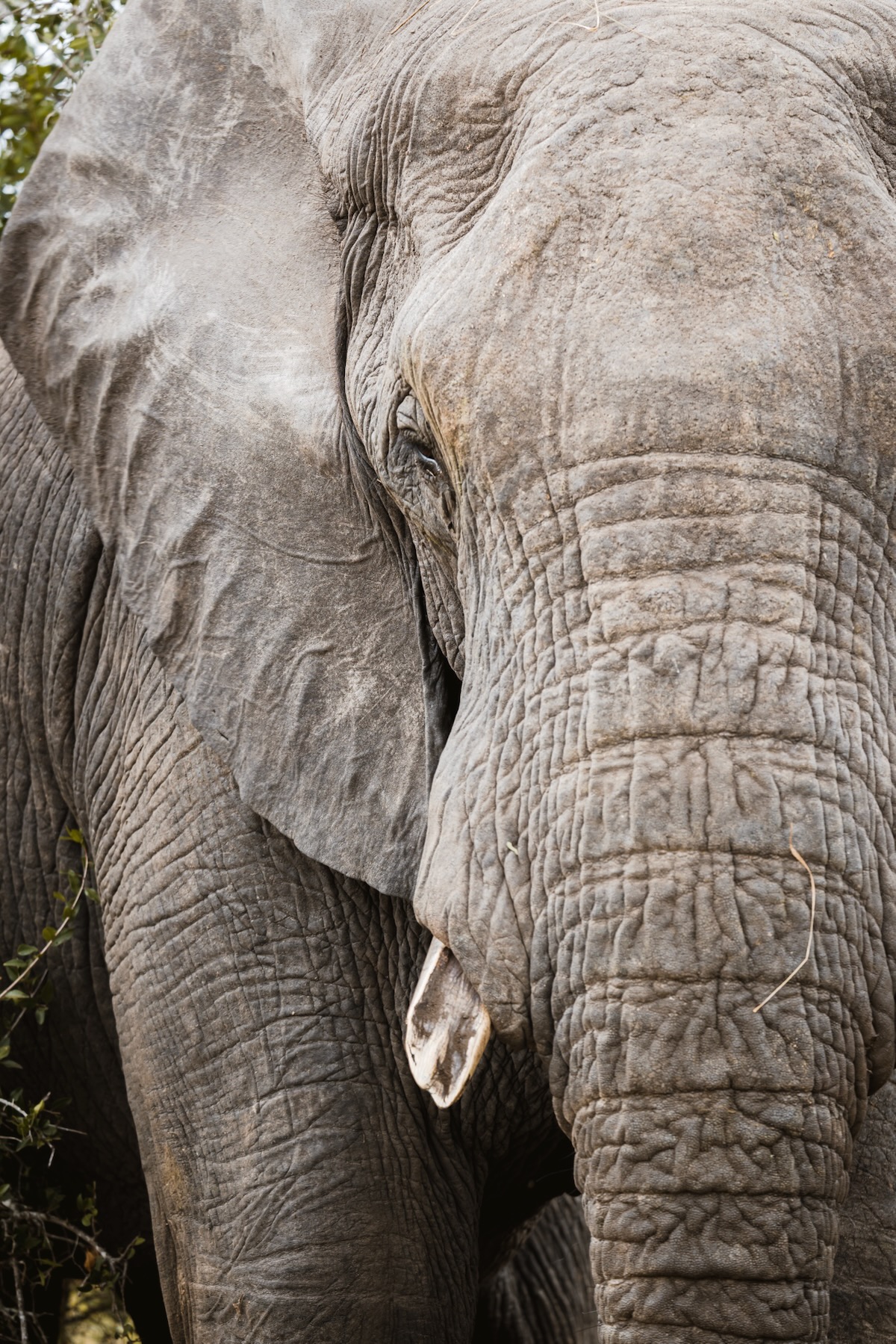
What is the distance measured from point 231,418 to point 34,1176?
6.24 feet

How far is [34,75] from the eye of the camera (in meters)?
4.48

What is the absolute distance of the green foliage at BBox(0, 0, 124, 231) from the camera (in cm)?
437

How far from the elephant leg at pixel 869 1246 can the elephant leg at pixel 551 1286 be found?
1947 mm

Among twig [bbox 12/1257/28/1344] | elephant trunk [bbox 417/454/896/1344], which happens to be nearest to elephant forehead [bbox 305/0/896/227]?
elephant trunk [bbox 417/454/896/1344]

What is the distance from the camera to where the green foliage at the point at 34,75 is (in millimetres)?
4367

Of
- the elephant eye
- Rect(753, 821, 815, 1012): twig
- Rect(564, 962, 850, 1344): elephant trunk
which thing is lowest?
Rect(564, 962, 850, 1344): elephant trunk

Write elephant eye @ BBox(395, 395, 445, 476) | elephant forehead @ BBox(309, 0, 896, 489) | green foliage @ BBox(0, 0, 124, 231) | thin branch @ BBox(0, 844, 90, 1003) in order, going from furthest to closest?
green foliage @ BBox(0, 0, 124, 231)
thin branch @ BBox(0, 844, 90, 1003)
elephant eye @ BBox(395, 395, 445, 476)
elephant forehead @ BBox(309, 0, 896, 489)

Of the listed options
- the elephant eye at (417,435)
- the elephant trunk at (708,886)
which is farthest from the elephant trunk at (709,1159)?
the elephant eye at (417,435)

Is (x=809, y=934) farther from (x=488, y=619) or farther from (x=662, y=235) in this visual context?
(x=662, y=235)

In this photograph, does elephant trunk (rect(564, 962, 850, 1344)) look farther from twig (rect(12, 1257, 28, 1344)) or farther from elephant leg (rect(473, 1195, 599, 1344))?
elephant leg (rect(473, 1195, 599, 1344))

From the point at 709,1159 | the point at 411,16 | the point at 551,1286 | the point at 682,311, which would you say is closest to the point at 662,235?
the point at 682,311

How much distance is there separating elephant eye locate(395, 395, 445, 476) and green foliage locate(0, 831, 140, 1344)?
1.21 meters

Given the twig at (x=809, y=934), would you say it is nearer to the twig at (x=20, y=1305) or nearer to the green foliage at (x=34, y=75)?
the twig at (x=20, y=1305)

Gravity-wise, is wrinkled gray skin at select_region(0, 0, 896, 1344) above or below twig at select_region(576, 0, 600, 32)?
below
